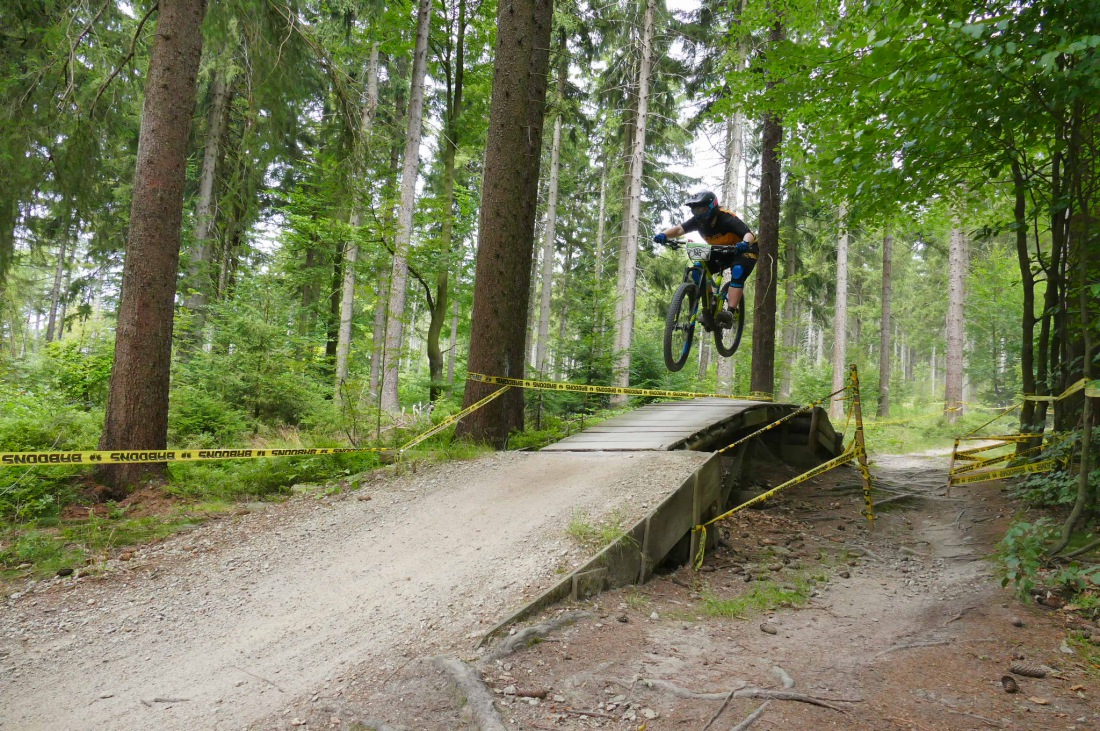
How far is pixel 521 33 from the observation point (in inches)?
285

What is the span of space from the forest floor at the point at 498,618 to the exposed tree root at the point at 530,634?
0.09ft

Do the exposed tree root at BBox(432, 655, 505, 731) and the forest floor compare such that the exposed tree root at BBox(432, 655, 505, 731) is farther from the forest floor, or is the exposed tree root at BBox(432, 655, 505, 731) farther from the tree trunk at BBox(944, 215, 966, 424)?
the tree trunk at BBox(944, 215, 966, 424)

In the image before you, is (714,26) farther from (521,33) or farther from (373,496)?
(373,496)

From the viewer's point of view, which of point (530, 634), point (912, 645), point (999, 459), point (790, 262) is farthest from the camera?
point (790, 262)

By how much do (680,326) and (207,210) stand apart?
12.5m

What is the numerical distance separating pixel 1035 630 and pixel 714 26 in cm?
1812

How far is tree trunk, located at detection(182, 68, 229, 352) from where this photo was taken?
539 inches

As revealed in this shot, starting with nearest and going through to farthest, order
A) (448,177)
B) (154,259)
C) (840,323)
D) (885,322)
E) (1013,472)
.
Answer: (154,259) < (1013,472) < (448,177) < (840,323) < (885,322)

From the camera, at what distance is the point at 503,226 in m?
7.20

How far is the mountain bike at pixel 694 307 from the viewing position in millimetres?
7855

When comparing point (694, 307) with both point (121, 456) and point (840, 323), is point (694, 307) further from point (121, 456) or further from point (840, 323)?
point (840, 323)

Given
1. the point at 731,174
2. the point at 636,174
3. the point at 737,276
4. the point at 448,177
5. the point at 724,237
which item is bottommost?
the point at 737,276

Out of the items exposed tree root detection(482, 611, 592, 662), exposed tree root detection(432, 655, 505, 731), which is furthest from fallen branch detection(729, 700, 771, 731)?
exposed tree root detection(482, 611, 592, 662)

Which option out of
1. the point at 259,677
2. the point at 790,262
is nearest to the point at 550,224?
the point at 790,262
